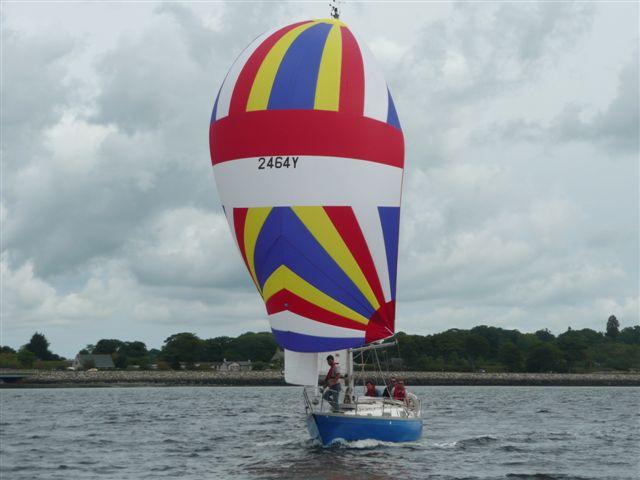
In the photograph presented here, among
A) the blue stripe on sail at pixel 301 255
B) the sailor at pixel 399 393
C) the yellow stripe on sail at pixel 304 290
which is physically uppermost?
the blue stripe on sail at pixel 301 255

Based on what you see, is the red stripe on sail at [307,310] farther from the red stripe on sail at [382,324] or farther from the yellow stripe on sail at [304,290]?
the red stripe on sail at [382,324]

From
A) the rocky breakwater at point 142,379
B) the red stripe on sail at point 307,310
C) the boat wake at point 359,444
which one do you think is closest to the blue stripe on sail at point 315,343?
the red stripe on sail at point 307,310

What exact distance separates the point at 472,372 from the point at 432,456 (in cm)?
10817

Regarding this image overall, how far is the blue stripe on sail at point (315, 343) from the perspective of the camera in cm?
2584

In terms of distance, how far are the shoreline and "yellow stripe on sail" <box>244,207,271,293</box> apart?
85.1m

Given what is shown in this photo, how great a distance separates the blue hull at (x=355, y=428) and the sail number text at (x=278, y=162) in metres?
6.77

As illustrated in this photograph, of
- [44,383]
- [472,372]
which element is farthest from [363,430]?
[472,372]

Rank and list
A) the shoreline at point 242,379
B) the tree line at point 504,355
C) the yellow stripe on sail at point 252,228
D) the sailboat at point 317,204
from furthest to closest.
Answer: the tree line at point 504,355
the shoreline at point 242,379
the yellow stripe on sail at point 252,228
the sailboat at point 317,204

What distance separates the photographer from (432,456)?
27.0 meters

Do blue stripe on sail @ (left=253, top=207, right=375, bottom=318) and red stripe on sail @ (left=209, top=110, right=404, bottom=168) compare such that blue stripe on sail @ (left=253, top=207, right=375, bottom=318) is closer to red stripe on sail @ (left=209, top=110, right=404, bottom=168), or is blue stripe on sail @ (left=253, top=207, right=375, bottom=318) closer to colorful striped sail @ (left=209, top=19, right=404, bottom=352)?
colorful striped sail @ (left=209, top=19, right=404, bottom=352)

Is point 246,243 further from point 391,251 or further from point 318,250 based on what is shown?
point 391,251

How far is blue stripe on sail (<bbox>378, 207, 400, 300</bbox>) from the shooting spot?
27.3 meters

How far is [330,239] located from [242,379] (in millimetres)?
89782

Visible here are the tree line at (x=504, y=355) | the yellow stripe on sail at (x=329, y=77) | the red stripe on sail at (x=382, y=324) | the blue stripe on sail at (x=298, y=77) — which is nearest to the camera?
the blue stripe on sail at (x=298, y=77)
